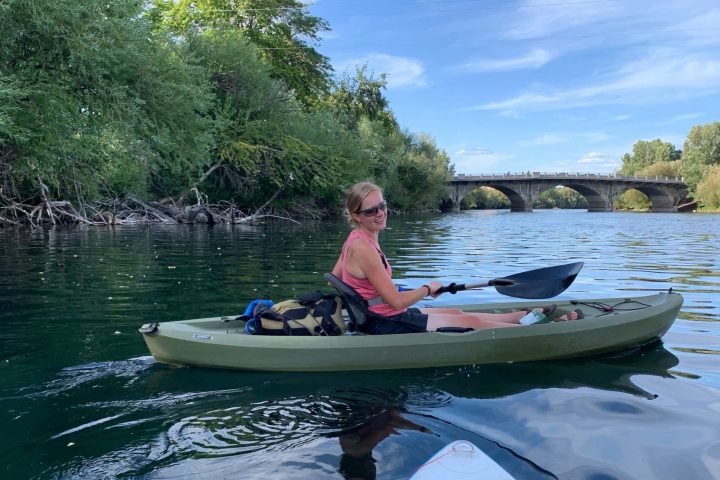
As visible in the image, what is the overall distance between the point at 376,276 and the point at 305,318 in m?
0.77

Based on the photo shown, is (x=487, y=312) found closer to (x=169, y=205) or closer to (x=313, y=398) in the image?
(x=313, y=398)

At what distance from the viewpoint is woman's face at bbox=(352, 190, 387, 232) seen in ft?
14.1

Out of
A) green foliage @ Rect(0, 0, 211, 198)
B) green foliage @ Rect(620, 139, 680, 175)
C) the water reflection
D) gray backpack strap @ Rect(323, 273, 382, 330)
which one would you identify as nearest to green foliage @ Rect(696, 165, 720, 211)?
green foliage @ Rect(620, 139, 680, 175)

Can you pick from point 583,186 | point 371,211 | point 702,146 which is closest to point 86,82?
point 371,211

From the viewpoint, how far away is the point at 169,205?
26.0 m

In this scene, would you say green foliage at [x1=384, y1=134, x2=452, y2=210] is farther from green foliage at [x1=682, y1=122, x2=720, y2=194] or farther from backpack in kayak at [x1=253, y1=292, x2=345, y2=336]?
green foliage at [x1=682, y1=122, x2=720, y2=194]

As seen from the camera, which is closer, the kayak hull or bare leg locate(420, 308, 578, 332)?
the kayak hull

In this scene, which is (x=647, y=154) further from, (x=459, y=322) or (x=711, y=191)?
(x=459, y=322)

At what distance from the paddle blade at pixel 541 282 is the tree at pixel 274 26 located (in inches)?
1054

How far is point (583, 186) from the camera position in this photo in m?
69.4

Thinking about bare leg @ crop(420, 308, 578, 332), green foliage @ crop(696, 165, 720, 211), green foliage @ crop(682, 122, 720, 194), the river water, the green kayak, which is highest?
green foliage @ crop(682, 122, 720, 194)

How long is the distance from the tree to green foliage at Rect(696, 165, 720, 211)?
41.9 meters

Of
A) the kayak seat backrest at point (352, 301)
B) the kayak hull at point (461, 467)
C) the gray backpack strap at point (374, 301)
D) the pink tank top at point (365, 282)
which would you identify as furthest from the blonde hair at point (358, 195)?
the kayak hull at point (461, 467)

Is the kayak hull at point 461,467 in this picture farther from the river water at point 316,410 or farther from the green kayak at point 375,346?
the green kayak at point 375,346
